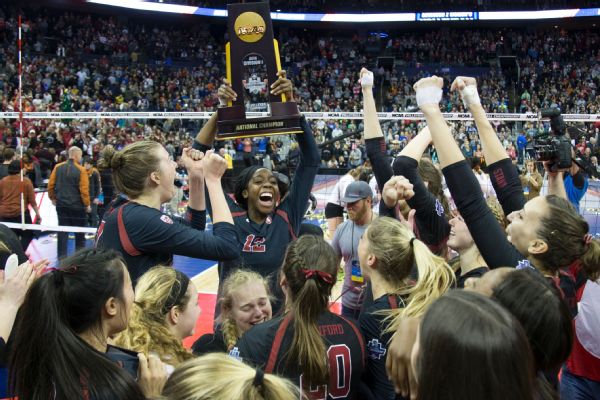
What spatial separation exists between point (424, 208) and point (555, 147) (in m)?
0.78

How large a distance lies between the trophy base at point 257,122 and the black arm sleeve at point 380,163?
872 mm

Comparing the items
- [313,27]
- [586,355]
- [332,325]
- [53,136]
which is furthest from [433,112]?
[313,27]

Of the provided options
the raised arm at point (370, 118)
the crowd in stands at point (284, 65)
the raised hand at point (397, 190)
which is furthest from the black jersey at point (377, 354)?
the crowd in stands at point (284, 65)

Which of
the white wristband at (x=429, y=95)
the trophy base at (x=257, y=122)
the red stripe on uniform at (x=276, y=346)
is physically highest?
the trophy base at (x=257, y=122)

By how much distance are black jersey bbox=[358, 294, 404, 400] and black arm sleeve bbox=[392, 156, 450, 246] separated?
3.02ft

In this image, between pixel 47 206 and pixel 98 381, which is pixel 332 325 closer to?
pixel 98 381

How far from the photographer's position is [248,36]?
4801mm

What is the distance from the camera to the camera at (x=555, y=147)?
3.14m

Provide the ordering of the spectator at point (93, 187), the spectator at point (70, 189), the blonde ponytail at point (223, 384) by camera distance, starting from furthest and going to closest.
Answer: the spectator at point (93, 187)
the spectator at point (70, 189)
the blonde ponytail at point (223, 384)

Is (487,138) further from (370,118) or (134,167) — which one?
(134,167)

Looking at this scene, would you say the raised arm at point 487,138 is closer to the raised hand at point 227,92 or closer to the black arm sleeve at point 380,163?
the black arm sleeve at point 380,163

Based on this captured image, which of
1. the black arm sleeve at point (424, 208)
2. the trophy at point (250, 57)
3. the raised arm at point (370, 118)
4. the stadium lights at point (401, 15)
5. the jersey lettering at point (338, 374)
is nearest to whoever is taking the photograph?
the jersey lettering at point (338, 374)

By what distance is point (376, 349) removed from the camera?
259 centimetres

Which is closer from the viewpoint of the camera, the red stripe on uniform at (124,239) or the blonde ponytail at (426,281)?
the blonde ponytail at (426,281)
